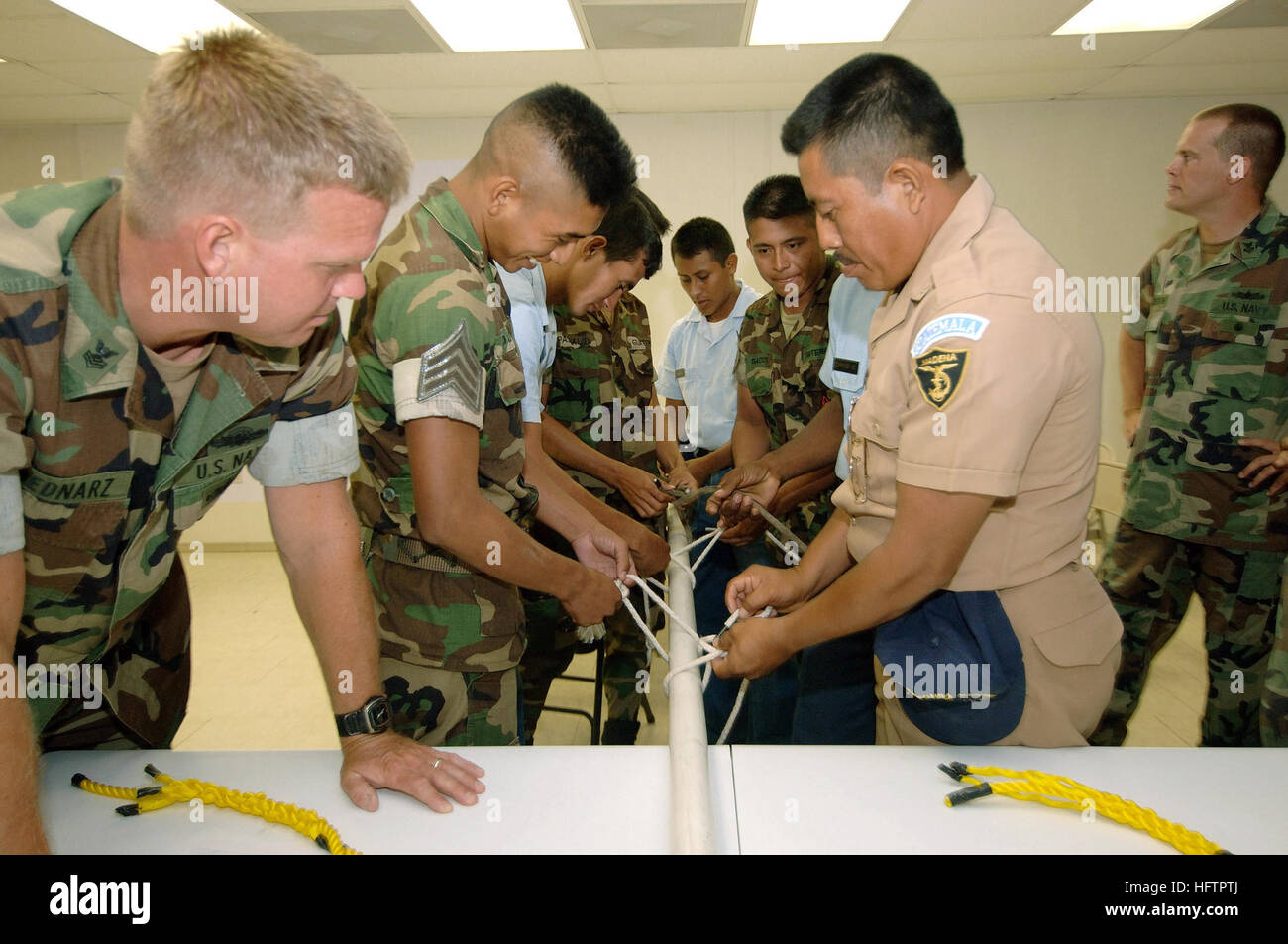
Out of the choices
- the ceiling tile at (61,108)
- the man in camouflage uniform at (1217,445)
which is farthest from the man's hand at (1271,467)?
the ceiling tile at (61,108)

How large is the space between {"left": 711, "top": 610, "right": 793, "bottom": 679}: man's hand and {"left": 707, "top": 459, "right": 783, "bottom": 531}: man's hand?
0.93 m

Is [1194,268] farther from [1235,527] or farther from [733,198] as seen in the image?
[733,198]

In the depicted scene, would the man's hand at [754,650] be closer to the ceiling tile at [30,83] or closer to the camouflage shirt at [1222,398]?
the camouflage shirt at [1222,398]

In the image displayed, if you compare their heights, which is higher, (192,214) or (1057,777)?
(192,214)

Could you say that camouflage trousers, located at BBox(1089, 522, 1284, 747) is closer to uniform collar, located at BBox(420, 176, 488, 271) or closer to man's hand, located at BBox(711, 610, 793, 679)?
man's hand, located at BBox(711, 610, 793, 679)

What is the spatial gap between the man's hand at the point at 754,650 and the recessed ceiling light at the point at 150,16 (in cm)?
347

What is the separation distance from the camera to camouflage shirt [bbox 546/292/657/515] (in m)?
3.09

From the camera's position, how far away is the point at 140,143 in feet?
2.79

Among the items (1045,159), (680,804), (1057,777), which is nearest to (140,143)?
(680,804)

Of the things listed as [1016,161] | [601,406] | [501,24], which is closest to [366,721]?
[601,406]

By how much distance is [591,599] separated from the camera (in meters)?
1.65

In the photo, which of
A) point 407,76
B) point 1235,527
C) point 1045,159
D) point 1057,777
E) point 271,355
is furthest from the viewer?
point 1045,159

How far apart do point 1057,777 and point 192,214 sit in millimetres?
1201

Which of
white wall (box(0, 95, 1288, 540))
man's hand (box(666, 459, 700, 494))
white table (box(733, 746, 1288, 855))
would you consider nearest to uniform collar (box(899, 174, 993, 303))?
white table (box(733, 746, 1288, 855))
